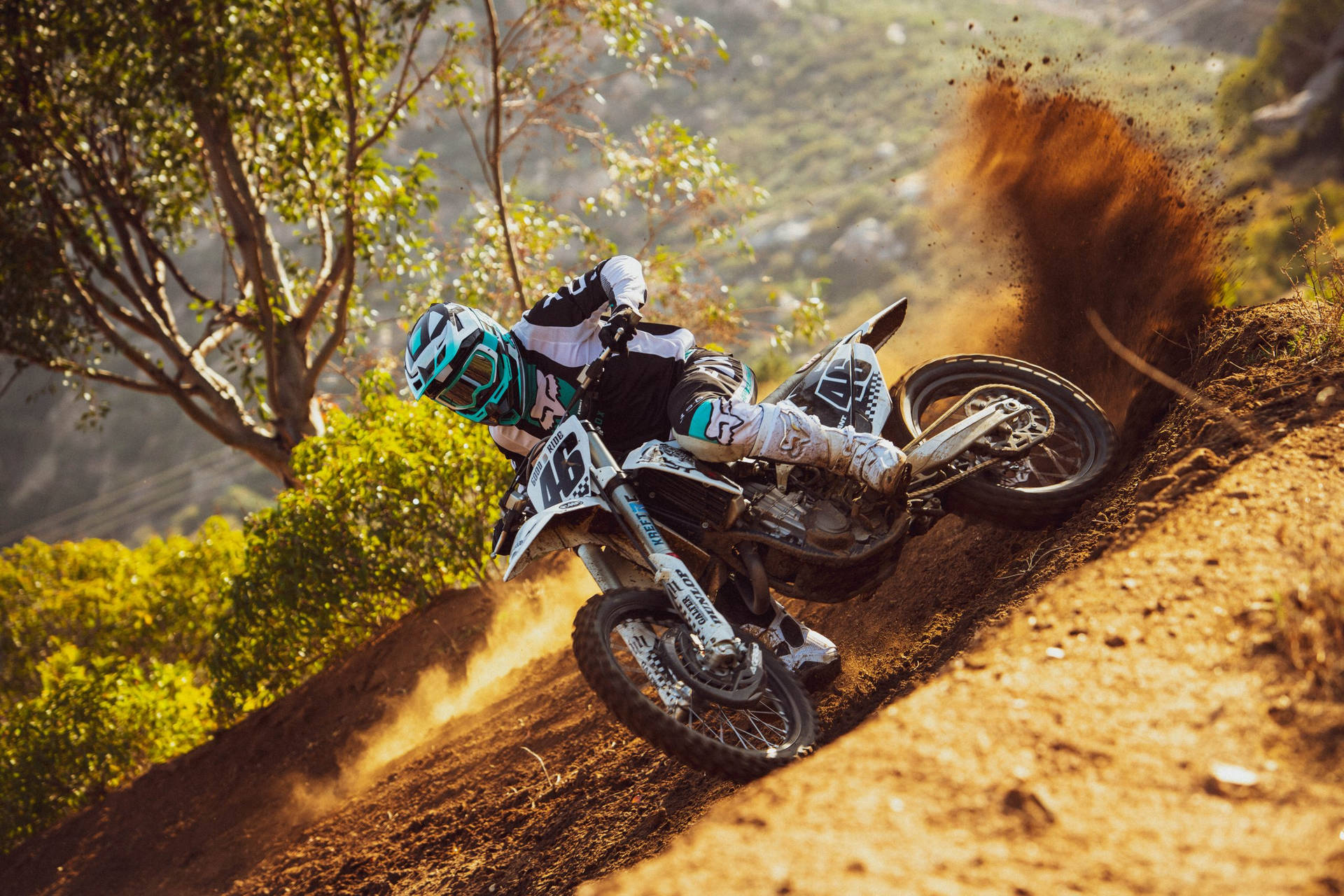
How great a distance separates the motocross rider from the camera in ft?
15.4

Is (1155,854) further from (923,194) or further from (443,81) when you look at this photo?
(443,81)

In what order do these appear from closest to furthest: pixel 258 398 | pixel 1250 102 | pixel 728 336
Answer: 1. pixel 258 398
2. pixel 728 336
3. pixel 1250 102

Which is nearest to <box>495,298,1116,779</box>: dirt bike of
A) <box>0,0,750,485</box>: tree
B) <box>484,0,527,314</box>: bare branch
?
<box>484,0,527,314</box>: bare branch

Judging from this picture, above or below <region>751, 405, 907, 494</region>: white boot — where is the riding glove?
above

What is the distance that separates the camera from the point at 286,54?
11.2 metres

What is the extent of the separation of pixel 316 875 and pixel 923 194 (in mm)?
7457

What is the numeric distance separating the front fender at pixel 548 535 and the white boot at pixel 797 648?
1.11m

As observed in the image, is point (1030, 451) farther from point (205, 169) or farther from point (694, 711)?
point (205, 169)

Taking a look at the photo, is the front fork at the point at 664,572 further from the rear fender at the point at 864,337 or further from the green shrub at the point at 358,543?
the green shrub at the point at 358,543

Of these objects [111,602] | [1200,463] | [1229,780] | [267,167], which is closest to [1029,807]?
[1229,780]

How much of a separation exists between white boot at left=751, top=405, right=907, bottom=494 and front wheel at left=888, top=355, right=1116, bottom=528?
590 mm

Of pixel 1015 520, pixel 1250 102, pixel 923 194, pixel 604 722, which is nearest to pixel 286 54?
pixel 923 194

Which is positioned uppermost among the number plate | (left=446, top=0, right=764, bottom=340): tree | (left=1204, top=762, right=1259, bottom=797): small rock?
(left=446, top=0, right=764, bottom=340): tree

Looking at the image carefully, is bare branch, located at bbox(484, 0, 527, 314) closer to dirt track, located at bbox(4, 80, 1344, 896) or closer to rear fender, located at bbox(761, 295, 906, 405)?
dirt track, located at bbox(4, 80, 1344, 896)
